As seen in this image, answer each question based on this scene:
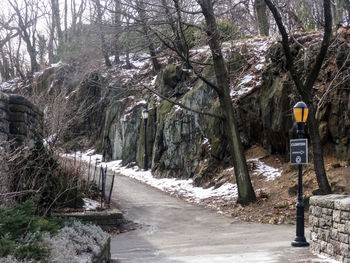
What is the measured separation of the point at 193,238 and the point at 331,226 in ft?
12.9

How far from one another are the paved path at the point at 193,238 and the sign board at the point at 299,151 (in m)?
1.70

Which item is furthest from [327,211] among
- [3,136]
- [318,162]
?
[3,136]

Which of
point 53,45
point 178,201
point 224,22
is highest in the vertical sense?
point 53,45

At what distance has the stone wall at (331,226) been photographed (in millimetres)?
6559

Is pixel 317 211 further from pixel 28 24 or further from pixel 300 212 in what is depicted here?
pixel 28 24

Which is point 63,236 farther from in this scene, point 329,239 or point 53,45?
point 53,45

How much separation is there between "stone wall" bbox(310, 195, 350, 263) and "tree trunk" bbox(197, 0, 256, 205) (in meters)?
5.57

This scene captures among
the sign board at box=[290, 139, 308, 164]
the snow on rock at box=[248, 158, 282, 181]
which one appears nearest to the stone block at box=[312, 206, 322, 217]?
the sign board at box=[290, 139, 308, 164]

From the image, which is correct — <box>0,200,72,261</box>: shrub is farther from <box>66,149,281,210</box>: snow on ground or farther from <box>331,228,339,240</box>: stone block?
<box>66,149,281,210</box>: snow on ground

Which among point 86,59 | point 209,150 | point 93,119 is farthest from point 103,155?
point 209,150

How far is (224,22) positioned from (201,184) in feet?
29.0

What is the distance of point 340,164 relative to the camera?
12.8 m

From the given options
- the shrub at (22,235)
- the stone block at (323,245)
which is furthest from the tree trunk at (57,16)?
the stone block at (323,245)

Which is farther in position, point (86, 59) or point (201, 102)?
point (86, 59)
